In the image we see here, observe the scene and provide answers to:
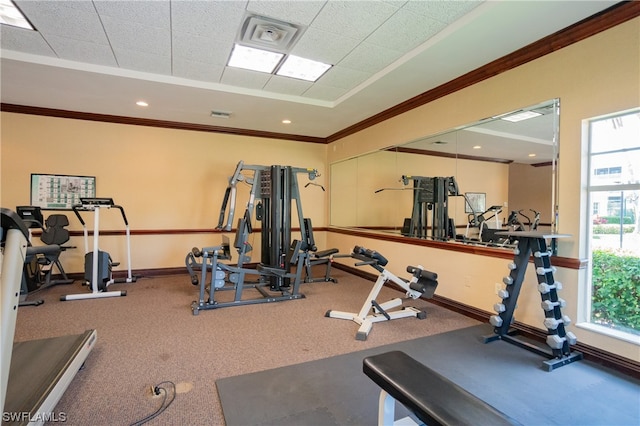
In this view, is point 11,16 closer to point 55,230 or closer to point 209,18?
point 209,18

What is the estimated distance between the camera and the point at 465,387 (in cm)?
225

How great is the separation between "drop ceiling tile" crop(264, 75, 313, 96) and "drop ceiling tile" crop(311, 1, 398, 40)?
4.04 feet

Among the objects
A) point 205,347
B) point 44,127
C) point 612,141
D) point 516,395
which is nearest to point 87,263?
point 44,127

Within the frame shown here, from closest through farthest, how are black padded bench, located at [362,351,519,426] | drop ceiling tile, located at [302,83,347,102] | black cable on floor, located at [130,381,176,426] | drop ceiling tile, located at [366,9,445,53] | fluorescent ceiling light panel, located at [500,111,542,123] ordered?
1. black padded bench, located at [362,351,519,426]
2. black cable on floor, located at [130,381,176,426]
3. drop ceiling tile, located at [366,9,445,53]
4. fluorescent ceiling light panel, located at [500,111,542,123]
5. drop ceiling tile, located at [302,83,347,102]

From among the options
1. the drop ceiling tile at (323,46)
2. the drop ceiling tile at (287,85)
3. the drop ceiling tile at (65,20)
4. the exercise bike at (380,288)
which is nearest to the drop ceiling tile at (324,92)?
the drop ceiling tile at (287,85)

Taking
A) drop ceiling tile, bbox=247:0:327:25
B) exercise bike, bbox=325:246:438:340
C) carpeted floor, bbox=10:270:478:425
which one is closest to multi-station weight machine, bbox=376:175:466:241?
exercise bike, bbox=325:246:438:340

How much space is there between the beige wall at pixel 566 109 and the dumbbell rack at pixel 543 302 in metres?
0.24

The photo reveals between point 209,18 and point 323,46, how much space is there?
1096 millimetres

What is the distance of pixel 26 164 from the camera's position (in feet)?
16.6

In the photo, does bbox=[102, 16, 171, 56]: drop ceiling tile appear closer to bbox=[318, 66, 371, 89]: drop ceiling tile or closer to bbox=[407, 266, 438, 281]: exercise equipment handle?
bbox=[318, 66, 371, 89]: drop ceiling tile

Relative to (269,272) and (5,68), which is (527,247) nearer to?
(269,272)

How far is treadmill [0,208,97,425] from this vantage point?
1.35 metres

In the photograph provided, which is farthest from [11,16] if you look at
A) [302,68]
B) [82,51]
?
[302,68]

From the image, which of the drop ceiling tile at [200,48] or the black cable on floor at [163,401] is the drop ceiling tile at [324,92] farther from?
the black cable on floor at [163,401]
